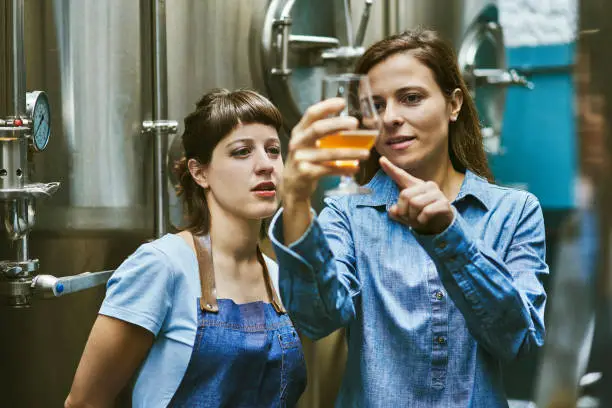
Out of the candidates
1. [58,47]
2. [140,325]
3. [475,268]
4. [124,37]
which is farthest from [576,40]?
[124,37]

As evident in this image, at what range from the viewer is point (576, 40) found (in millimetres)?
400

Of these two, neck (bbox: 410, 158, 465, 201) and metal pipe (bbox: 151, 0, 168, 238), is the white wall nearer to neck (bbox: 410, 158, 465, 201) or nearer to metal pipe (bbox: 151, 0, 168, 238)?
metal pipe (bbox: 151, 0, 168, 238)

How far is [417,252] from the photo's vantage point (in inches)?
47.3

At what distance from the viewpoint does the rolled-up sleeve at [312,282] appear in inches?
37.7

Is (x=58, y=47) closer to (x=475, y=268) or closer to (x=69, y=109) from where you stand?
(x=69, y=109)

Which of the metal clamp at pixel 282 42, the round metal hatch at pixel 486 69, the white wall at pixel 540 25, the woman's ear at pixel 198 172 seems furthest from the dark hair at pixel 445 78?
the white wall at pixel 540 25

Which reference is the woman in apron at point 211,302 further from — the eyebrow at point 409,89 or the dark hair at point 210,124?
the eyebrow at point 409,89

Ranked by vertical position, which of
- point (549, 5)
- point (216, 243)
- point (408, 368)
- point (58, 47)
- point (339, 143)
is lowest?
point (408, 368)

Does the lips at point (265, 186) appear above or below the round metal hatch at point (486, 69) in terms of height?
below

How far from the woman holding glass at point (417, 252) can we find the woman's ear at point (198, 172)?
1.21ft

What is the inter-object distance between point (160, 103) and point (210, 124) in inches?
14.6

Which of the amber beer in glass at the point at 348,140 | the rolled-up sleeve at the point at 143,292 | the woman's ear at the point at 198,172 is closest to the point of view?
the amber beer in glass at the point at 348,140

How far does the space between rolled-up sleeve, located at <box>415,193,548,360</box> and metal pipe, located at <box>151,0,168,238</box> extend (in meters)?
0.99

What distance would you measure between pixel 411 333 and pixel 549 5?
134 inches
